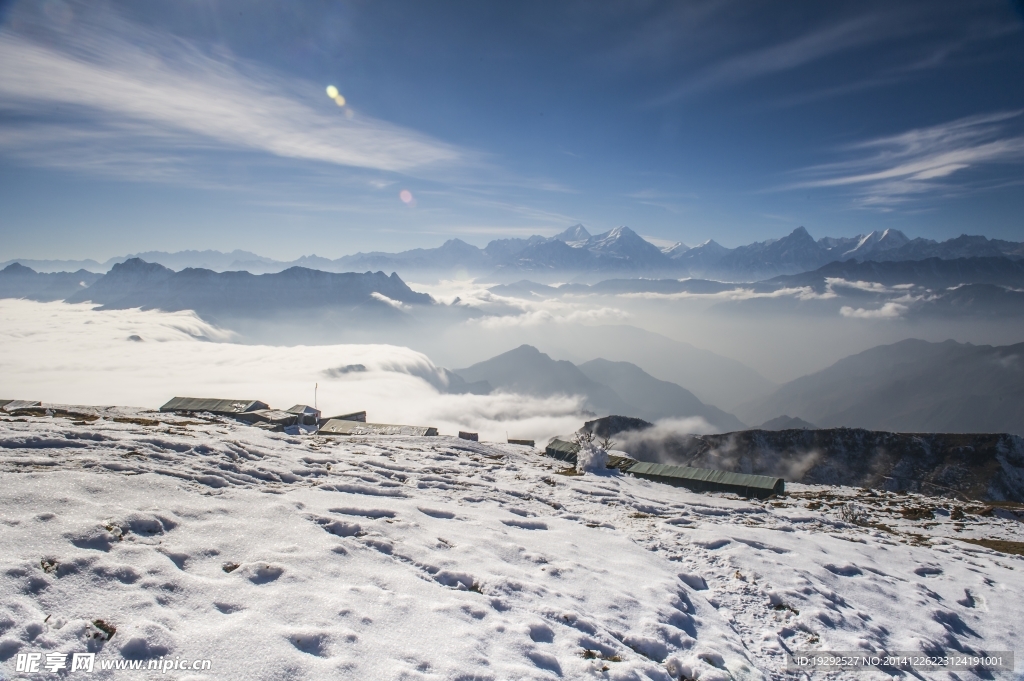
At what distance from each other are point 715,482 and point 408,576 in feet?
111

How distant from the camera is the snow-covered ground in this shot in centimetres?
817

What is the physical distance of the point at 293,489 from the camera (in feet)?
61.0

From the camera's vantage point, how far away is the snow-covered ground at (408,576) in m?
8.17

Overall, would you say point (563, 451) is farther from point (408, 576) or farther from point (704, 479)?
point (408, 576)

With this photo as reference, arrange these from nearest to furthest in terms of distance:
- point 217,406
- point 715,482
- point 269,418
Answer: point 715,482
point 269,418
point 217,406

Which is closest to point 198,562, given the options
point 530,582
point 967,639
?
point 530,582

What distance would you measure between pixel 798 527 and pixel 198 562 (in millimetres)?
28501

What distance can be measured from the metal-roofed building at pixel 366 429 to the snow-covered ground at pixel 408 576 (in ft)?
65.8

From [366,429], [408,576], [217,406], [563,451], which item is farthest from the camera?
[217,406]

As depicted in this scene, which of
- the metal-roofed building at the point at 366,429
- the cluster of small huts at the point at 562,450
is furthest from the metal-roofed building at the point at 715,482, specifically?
the metal-roofed building at the point at 366,429

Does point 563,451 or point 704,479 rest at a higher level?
point 563,451

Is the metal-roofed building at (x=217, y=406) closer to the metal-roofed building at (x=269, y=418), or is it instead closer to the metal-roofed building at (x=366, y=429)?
the metal-roofed building at (x=269, y=418)

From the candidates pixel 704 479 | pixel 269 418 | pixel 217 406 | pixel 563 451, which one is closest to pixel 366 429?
pixel 269 418

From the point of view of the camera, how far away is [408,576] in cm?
1189
